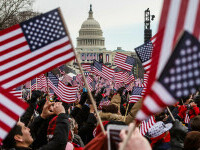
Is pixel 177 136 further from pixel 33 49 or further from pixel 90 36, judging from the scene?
pixel 90 36

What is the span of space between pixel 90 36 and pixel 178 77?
11910cm

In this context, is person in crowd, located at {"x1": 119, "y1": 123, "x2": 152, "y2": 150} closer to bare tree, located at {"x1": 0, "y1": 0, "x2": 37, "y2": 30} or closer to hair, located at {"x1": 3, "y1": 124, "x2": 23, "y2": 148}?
hair, located at {"x1": 3, "y1": 124, "x2": 23, "y2": 148}

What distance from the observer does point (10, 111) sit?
2691mm

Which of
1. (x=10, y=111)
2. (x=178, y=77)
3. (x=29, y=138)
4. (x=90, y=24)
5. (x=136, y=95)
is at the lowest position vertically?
(x=90, y=24)

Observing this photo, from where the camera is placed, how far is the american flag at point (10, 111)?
2.67 meters

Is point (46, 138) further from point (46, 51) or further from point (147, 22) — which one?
point (147, 22)

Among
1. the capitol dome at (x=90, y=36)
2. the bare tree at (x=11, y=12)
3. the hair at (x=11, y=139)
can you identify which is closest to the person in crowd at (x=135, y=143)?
the hair at (x=11, y=139)

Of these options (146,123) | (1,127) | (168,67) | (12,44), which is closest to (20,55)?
(12,44)

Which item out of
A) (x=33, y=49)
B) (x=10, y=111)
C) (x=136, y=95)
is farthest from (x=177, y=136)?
(x=136, y=95)

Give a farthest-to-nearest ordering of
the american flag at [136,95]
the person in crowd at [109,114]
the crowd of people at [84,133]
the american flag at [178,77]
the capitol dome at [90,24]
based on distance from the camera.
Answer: the capitol dome at [90,24] → the american flag at [136,95] → the person in crowd at [109,114] → the crowd of people at [84,133] → the american flag at [178,77]

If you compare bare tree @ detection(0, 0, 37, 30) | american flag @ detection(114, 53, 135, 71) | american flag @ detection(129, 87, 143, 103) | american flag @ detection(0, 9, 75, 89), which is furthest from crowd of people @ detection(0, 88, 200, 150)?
bare tree @ detection(0, 0, 37, 30)

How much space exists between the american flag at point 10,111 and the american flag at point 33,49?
39cm

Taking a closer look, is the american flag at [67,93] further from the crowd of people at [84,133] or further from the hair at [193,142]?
the hair at [193,142]

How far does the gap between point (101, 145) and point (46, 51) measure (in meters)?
1.43
